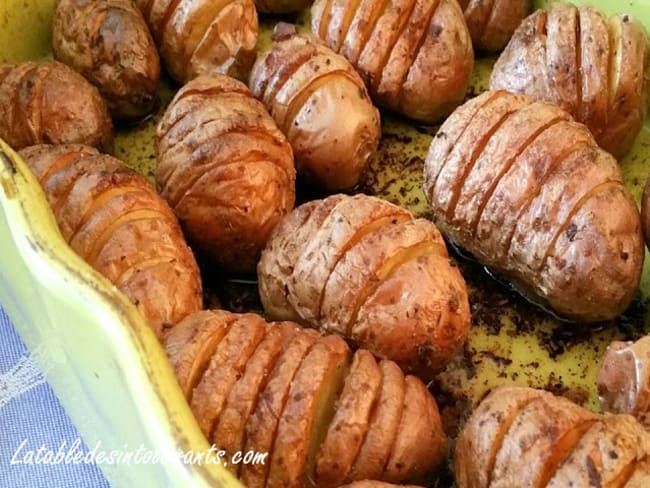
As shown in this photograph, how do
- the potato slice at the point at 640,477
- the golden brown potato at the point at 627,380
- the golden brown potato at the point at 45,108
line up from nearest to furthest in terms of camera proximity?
the potato slice at the point at 640,477 < the golden brown potato at the point at 627,380 < the golden brown potato at the point at 45,108

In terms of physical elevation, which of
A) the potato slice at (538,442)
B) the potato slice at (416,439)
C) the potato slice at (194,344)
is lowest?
the potato slice at (416,439)

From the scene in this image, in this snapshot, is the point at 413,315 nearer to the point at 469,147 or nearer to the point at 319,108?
the point at 469,147

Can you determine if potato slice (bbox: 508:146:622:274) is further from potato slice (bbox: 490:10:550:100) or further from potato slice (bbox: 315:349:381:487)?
potato slice (bbox: 315:349:381:487)

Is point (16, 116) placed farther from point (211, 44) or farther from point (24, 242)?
point (24, 242)

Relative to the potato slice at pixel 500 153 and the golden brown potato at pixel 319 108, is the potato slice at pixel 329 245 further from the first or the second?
the golden brown potato at pixel 319 108

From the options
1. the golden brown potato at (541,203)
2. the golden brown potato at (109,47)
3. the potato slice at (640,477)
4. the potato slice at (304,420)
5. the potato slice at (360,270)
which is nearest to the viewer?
the potato slice at (640,477)

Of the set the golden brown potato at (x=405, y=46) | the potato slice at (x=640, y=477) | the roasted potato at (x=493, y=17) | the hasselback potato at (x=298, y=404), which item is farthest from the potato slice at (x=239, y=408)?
the roasted potato at (x=493, y=17)

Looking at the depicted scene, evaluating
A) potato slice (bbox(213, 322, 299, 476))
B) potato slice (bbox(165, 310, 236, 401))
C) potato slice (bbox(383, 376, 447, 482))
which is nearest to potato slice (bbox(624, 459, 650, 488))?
potato slice (bbox(383, 376, 447, 482))
